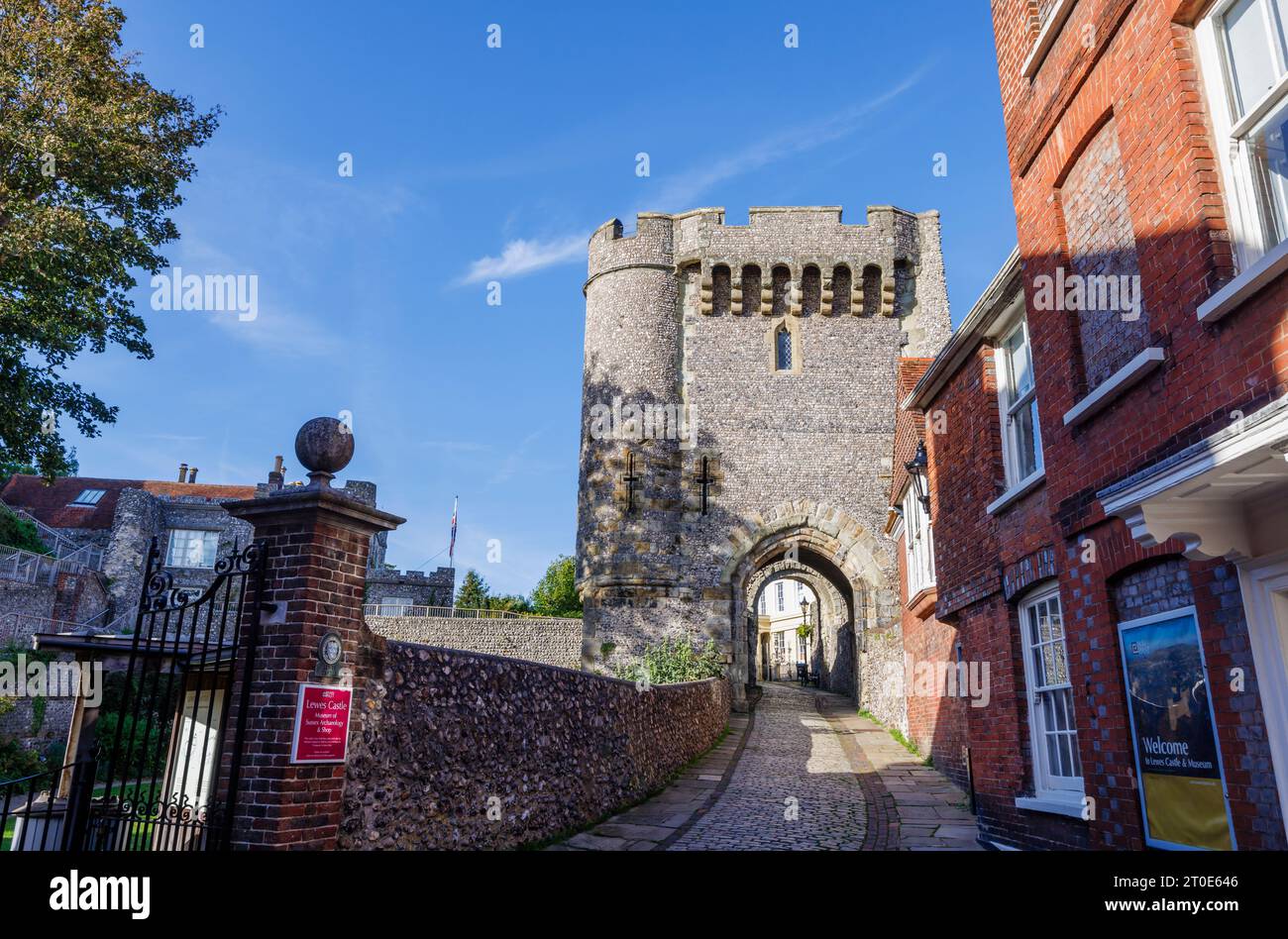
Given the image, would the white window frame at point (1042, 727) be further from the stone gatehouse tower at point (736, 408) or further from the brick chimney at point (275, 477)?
the brick chimney at point (275, 477)

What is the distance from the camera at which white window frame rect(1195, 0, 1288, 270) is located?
170 inches

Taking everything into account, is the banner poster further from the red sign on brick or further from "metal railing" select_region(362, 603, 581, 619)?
"metal railing" select_region(362, 603, 581, 619)

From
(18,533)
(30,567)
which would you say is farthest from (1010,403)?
(18,533)

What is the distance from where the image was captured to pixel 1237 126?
451 centimetres

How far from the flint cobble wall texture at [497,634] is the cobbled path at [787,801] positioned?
1214cm

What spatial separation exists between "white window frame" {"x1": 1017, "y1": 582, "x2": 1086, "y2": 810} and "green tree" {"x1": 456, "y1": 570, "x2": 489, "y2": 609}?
43.3 m

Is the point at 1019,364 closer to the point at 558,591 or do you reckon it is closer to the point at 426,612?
the point at 426,612

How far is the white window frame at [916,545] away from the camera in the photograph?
42.6 feet

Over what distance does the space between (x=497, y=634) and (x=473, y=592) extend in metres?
21.5

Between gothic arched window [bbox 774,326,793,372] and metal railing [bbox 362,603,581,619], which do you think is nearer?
gothic arched window [bbox 774,326,793,372]

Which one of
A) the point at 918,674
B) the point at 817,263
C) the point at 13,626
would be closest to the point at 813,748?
the point at 918,674

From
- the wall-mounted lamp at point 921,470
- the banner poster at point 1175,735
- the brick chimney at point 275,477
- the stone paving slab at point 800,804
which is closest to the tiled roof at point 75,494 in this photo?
the brick chimney at point 275,477

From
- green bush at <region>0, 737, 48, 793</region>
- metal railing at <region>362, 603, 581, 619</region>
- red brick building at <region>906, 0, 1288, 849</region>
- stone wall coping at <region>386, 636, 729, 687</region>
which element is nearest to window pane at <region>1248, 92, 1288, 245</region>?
red brick building at <region>906, 0, 1288, 849</region>
